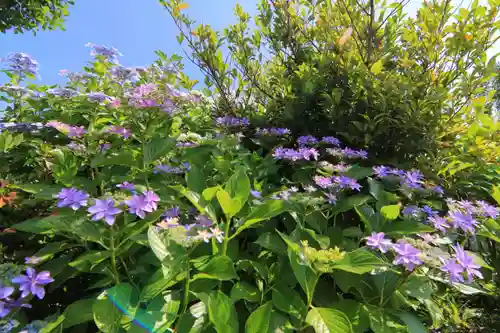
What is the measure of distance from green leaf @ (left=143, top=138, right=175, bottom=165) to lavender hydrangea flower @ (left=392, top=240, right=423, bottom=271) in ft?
3.11

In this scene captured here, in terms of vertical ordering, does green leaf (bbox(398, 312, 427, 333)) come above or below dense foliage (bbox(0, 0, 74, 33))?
below

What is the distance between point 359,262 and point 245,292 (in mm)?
379

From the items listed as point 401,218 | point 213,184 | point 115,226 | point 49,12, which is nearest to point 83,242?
point 115,226

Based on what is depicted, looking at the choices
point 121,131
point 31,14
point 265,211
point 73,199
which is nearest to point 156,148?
point 121,131

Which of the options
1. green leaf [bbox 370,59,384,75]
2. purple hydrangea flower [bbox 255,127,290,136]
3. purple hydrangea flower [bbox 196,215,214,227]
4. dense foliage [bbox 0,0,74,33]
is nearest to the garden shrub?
purple hydrangea flower [bbox 196,215,214,227]

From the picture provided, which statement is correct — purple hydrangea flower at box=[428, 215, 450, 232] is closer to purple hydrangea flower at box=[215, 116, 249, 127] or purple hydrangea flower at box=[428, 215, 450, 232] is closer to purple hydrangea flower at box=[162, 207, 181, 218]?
purple hydrangea flower at box=[162, 207, 181, 218]

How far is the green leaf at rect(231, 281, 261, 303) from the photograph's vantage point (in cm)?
120

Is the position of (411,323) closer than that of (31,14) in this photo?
Yes

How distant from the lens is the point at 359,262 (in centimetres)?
115

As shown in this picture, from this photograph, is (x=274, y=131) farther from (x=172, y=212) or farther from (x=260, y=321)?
(x=260, y=321)

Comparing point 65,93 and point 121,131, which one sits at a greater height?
point 65,93

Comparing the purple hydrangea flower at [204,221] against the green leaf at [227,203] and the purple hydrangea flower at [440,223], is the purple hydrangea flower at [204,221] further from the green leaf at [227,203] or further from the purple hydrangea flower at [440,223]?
the purple hydrangea flower at [440,223]

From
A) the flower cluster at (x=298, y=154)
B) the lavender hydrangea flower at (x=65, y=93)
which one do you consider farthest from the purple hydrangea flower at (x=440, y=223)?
the lavender hydrangea flower at (x=65, y=93)

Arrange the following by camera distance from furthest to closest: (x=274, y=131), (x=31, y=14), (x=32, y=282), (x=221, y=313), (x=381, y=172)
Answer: (x=31, y=14) → (x=274, y=131) → (x=381, y=172) → (x=32, y=282) → (x=221, y=313)
